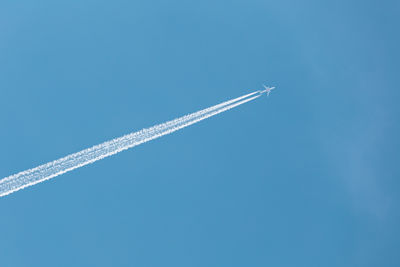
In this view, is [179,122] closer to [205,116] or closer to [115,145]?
[205,116]

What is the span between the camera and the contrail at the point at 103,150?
29.8 meters

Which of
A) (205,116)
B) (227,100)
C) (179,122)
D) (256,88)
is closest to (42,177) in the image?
(179,122)

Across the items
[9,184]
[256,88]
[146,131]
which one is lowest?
[9,184]

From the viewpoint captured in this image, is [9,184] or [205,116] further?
[205,116]

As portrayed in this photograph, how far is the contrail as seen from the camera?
29772 millimetres

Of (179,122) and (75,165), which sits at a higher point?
(179,122)

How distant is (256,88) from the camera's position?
33.7 m

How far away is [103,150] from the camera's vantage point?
30.9 m

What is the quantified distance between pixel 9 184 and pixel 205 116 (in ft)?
53.3

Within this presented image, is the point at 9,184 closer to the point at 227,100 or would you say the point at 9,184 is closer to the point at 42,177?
the point at 42,177

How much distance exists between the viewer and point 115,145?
102 feet

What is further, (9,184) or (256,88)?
(256,88)

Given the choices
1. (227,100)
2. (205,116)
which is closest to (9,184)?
(205,116)

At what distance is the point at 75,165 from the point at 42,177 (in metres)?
2.58
